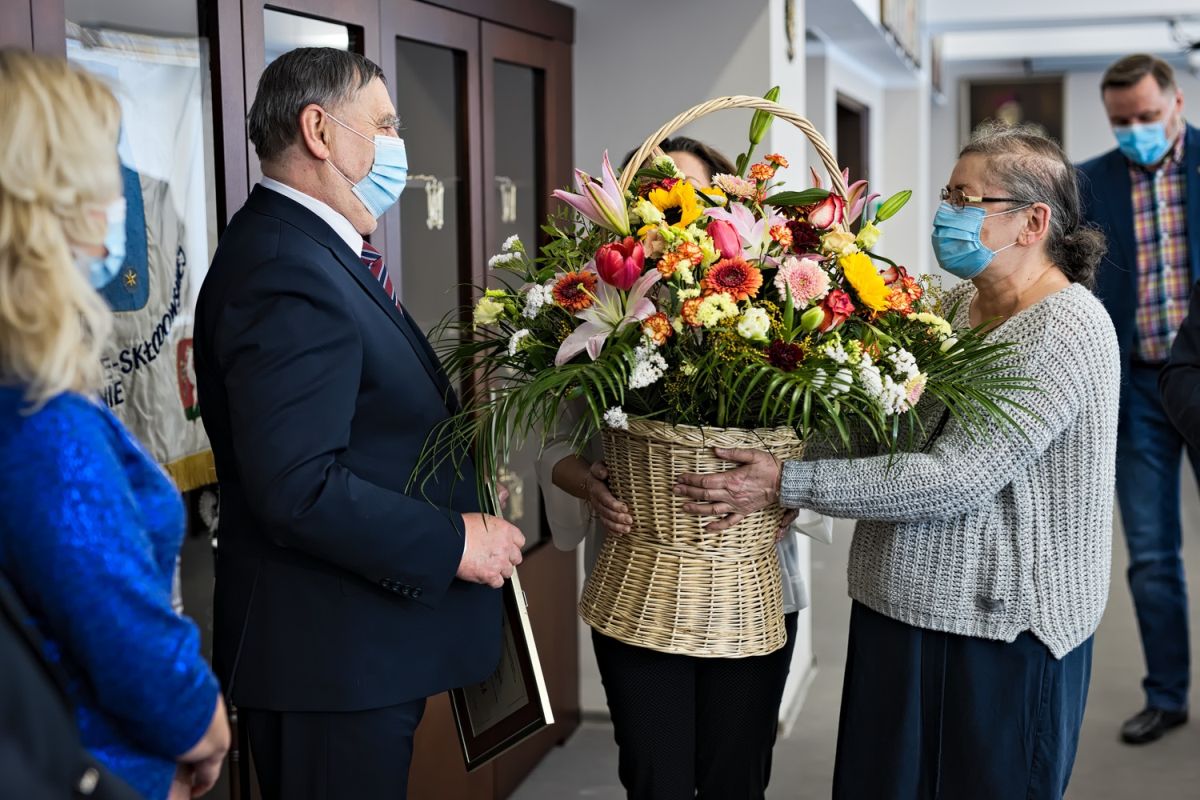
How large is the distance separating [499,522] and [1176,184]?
2679mm

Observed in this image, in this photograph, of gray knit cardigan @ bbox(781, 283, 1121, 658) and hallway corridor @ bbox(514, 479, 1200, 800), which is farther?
Answer: hallway corridor @ bbox(514, 479, 1200, 800)

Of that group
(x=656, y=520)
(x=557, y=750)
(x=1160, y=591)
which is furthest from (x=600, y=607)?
(x=1160, y=591)

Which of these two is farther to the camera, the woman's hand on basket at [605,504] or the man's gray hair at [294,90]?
the woman's hand on basket at [605,504]

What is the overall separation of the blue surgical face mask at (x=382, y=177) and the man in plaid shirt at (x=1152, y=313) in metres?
2.48

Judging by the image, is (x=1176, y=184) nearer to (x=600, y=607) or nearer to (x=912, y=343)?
(x=912, y=343)

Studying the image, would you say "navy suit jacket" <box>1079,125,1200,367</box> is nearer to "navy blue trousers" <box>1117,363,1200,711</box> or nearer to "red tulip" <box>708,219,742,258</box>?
"navy blue trousers" <box>1117,363,1200,711</box>

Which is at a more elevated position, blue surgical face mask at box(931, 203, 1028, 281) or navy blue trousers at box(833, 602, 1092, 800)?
blue surgical face mask at box(931, 203, 1028, 281)

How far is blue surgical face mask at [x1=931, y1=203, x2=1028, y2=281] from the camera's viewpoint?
2033mm

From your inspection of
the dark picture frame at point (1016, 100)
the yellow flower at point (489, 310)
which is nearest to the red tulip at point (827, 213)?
the yellow flower at point (489, 310)

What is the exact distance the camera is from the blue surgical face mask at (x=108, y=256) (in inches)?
45.9

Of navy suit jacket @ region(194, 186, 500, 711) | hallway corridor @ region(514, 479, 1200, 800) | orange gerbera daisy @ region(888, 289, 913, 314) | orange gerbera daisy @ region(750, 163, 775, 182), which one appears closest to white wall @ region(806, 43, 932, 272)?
hallway corridor @ region(514, 479, 1200, 800)

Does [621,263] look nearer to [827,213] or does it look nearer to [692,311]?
[692,311]

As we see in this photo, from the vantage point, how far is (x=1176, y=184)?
362 centimetres

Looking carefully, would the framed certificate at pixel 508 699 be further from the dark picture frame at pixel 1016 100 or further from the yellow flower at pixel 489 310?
the dark picture frame at pixel 1016 100
